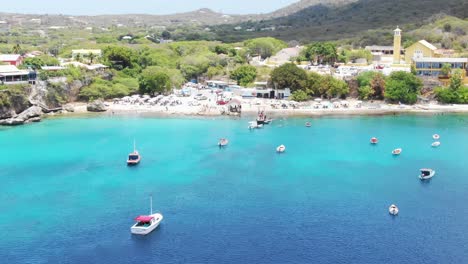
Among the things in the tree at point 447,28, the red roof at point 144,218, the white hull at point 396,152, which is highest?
the tree at point 447,28

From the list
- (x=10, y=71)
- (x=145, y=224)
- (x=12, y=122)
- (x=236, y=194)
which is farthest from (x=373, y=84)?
(x=145, y=224)

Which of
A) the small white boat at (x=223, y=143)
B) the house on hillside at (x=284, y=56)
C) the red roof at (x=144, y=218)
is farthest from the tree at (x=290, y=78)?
the red roof at (x=144, y=218)

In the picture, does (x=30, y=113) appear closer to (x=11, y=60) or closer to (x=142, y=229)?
(x=11, y=60)

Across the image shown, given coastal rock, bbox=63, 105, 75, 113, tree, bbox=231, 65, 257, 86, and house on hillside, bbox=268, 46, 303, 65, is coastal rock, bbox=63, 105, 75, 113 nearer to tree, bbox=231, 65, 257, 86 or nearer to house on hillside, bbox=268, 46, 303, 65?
tree, bbox=231, 65, 257, 86

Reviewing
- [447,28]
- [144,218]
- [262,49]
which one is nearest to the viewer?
[144,218]

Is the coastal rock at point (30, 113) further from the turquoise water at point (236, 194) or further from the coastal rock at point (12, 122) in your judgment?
the turquoise water at point (236, 194)

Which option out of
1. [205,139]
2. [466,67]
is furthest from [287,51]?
[205,139]
